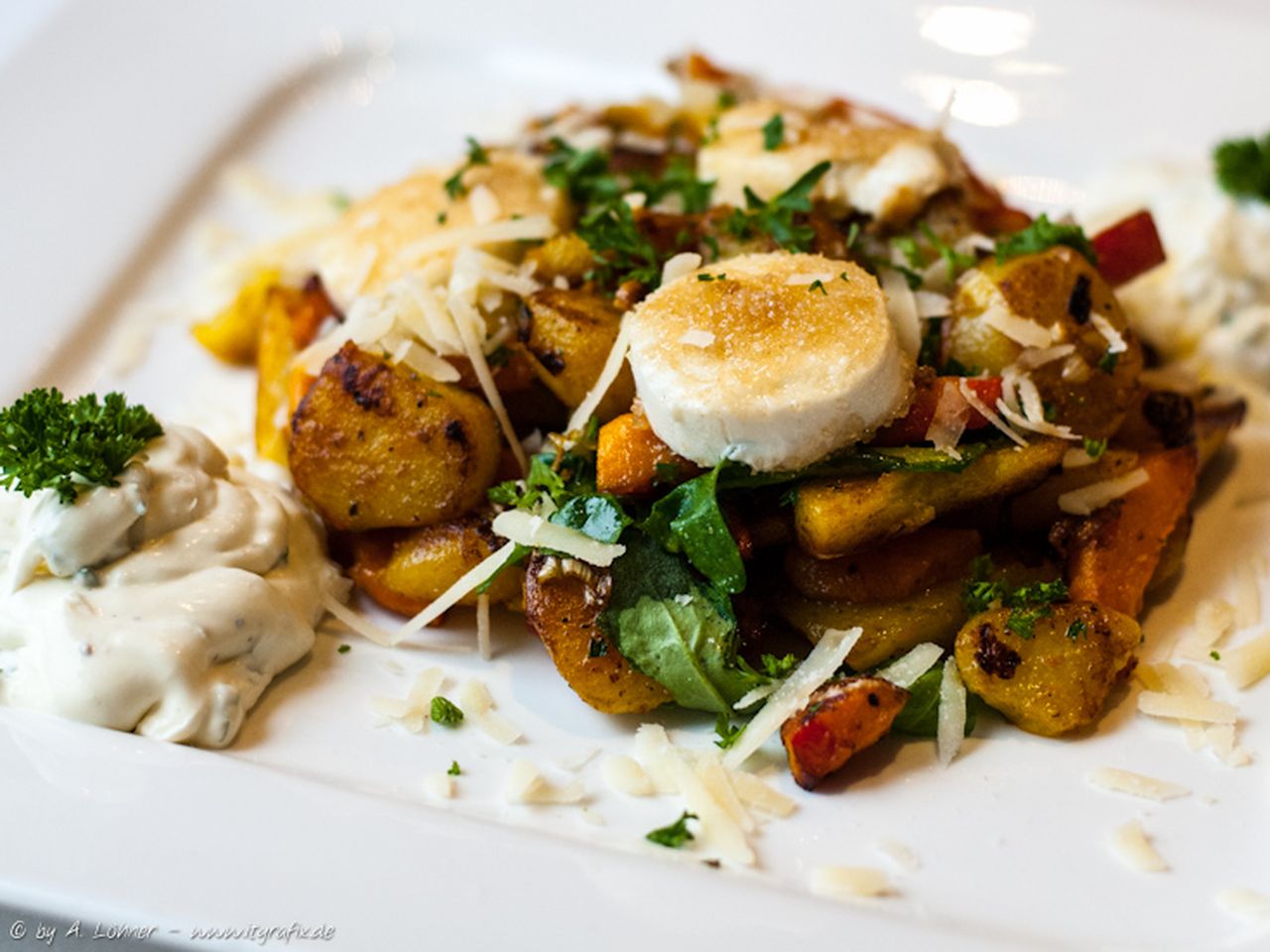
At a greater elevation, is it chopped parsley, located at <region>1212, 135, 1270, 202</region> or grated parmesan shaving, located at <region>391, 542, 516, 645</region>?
grated parmesan shaving, located at <region>391, 542, 516, 645</region>

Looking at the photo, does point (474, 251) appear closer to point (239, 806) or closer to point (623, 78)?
point (239, 806)

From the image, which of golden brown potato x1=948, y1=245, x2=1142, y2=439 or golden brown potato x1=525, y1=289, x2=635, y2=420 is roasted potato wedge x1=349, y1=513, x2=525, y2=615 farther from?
golden brown potato x1=948, y1=245, x2=1142, y2=439

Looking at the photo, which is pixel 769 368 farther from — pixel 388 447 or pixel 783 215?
pixel 388 447

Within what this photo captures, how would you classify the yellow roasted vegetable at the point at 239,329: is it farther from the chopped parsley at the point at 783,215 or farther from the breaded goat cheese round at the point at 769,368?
the breaded goat cheese round at the point at 769,368

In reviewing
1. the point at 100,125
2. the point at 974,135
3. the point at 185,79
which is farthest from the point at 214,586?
the point at 974,135

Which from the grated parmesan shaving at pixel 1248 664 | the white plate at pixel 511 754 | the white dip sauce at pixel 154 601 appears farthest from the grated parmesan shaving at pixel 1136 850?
the white dip sauce at pixel 154 601

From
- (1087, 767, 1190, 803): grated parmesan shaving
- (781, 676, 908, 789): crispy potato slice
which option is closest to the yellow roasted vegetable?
(781, 676, 908, 789): crispy potato slice

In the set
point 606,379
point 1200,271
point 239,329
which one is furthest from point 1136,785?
point 239,329
